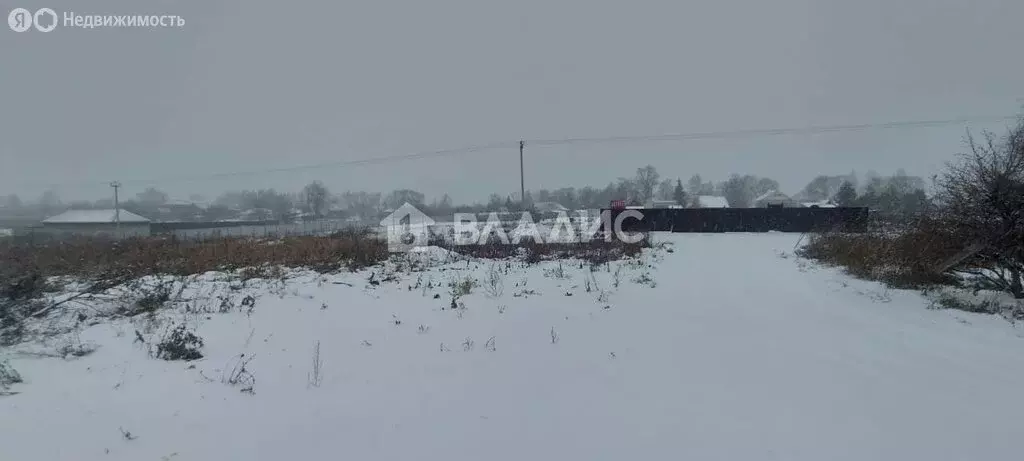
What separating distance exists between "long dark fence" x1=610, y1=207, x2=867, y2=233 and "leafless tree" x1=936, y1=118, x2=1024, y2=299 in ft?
44.7

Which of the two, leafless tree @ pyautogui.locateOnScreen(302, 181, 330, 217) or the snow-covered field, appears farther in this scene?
leafless tree @ pyautogui.locateOnScreen(302, 181, 330, 217)

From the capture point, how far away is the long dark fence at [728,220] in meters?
20.0

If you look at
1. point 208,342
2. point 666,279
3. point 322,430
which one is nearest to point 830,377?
point 322,430

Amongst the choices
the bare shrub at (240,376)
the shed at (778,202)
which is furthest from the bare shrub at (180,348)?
the shed at (778,202)

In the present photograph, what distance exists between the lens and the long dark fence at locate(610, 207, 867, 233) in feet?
65.7

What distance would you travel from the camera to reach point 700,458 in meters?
2.45

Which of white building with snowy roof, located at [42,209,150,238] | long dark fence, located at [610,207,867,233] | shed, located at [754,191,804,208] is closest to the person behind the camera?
long dark fence, located at [610,207,867,233]

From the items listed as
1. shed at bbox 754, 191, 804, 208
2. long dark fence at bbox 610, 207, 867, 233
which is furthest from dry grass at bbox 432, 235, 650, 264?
shed at bbox 754, 191, 804, 208

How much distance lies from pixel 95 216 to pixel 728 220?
40440mm

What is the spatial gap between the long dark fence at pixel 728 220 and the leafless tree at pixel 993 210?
1363 cm

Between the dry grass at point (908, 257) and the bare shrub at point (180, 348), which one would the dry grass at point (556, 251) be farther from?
the bare shrub at point (180, 348)

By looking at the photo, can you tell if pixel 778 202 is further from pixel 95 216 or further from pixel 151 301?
pixel 95 216

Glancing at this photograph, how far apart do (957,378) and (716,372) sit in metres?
1.83

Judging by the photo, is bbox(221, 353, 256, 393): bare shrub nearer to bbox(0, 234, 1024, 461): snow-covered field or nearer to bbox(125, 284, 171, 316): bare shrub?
bbox(0, 234, 1024, 461): snow-covered field
